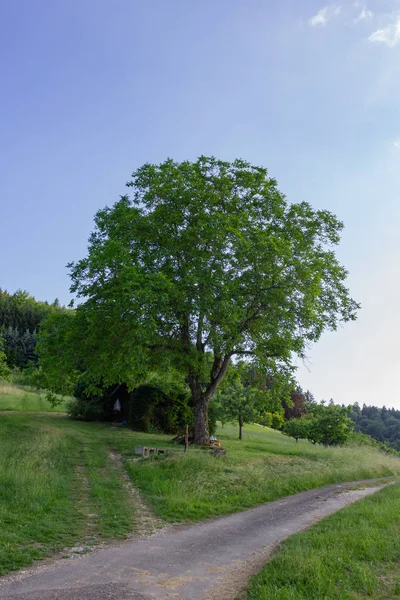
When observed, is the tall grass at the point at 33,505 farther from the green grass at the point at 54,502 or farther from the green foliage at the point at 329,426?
the green foliage at the point at 329,426

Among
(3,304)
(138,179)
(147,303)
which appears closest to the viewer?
(147,303)

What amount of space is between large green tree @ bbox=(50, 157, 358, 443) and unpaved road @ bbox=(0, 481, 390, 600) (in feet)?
35.4

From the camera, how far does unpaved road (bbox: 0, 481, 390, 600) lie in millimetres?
6281

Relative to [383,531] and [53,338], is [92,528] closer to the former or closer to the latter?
[383,531]

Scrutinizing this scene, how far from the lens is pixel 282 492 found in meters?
15.8

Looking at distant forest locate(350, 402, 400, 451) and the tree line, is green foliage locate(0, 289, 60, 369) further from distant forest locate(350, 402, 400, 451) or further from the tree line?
Answer: distant forest locate(350, 402, 400, 451)

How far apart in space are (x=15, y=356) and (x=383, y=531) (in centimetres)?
8796

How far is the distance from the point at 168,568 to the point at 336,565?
2726mm

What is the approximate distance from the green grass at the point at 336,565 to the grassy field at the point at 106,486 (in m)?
3.57

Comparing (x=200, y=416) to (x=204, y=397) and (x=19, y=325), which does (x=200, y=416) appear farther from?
(x=19, y=325)

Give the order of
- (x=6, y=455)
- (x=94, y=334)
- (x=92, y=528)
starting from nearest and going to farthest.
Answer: (x=92, y=528) → (x=6, y=455) → (x=94, y=334)

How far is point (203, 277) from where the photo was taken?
71.2ft

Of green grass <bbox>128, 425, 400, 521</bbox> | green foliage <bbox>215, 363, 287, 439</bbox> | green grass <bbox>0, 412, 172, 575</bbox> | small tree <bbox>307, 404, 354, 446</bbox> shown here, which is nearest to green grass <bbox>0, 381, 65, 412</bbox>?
green foliage <bbox>215, 363, 287, 439</bbox>

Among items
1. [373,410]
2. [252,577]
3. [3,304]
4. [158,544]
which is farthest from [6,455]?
[373,410]
